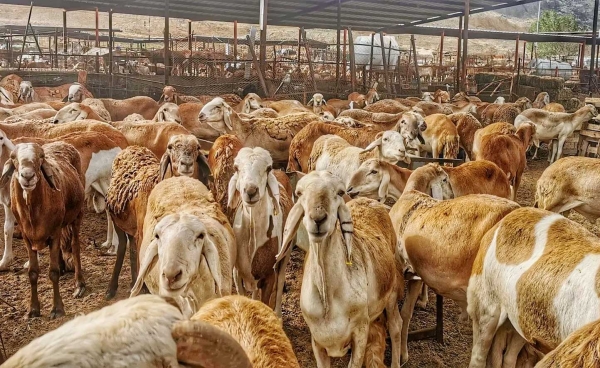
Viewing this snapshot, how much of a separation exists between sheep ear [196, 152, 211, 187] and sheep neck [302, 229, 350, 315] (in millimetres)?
2957

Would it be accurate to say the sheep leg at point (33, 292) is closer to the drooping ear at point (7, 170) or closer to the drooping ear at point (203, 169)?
the drooping ear at point (7, 170)

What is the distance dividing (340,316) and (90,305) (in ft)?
10.9

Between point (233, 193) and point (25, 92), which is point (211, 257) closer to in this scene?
point (233, 193)

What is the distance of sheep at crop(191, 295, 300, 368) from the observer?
8.64 ft

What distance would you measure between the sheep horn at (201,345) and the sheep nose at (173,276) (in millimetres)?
1775

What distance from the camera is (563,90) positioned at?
2128cm

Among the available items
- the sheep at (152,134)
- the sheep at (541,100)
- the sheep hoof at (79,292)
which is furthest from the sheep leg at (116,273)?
the sheep at (541,100)

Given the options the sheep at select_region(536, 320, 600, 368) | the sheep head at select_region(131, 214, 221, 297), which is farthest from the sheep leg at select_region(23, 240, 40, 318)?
the sheep at select_region(536, 320, 600, 368)

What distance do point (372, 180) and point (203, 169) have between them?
209 cm

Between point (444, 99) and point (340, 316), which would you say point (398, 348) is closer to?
point (340, 316)

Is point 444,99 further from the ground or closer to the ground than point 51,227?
further from the ground

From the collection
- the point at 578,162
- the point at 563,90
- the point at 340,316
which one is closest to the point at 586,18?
the point at 563,90

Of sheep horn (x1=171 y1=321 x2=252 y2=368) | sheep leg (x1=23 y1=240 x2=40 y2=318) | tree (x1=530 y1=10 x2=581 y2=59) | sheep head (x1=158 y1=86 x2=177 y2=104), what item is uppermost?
tree (x1=530 y1=10 x2=581 y2=59)

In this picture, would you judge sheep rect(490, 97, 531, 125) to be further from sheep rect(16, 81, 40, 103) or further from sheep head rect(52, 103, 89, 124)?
sheep rect(16, 81, 40, 103)
